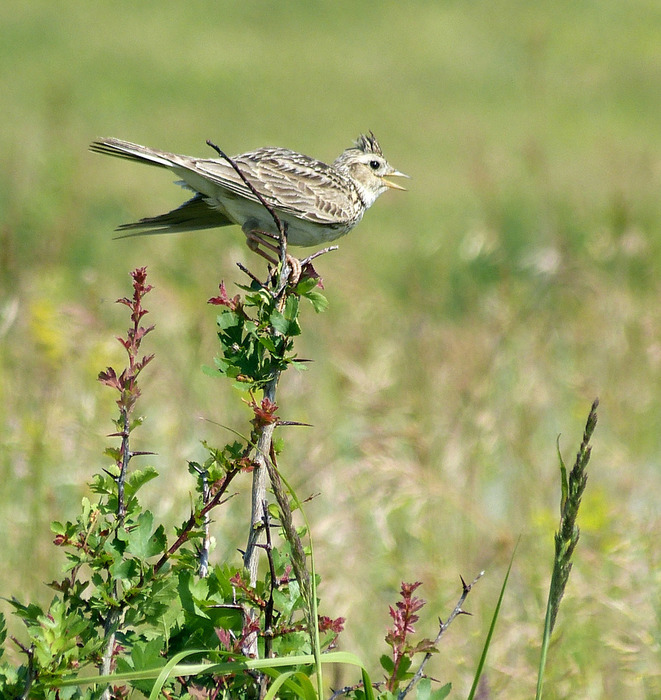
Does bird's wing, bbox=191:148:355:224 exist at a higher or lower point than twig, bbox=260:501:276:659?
higher

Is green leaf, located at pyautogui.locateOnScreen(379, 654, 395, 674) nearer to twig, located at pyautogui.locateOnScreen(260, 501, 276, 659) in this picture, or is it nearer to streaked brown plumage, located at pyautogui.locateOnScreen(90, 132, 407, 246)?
twig, located at pyautogui.locateOnScreen(260, 501, 276, 659)

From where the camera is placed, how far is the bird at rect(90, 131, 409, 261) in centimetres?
394

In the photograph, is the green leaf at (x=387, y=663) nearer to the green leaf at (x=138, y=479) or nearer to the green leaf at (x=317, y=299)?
the green leaf at (x=138, y=479)

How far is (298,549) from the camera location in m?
1.73

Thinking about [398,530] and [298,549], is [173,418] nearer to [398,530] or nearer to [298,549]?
[398,530]

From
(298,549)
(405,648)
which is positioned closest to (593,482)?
(405,648)

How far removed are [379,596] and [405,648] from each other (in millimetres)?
2549

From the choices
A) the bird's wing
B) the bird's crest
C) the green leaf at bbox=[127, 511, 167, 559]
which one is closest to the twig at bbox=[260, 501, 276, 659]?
the green leaf at bbox=[127, 511, 167, 559]

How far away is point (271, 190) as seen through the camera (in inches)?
189

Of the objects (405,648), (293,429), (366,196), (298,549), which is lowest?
(405,648)

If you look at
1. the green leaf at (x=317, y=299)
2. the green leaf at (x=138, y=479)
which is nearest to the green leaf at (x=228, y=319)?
the green leaf at (x=317, y=299)

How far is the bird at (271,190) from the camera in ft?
12.9

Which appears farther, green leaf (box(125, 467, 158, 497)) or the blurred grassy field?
the blurred grassy field

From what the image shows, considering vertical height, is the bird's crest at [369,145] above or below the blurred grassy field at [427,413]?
above
